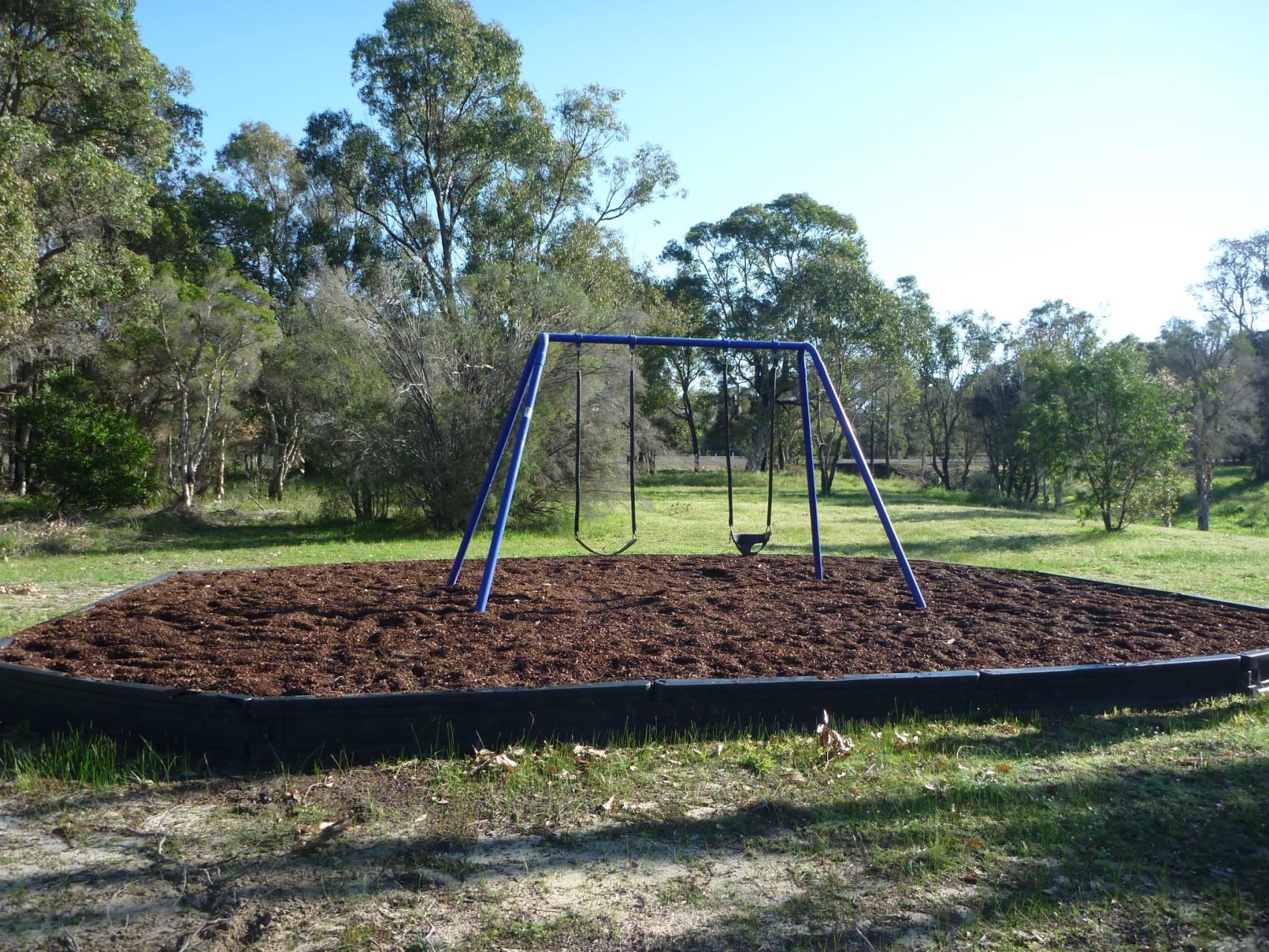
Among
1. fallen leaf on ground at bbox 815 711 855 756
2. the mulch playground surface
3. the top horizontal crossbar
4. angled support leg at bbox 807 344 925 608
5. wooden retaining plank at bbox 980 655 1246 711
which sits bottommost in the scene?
fallen leaf on ground at bbox 815 711 855 756

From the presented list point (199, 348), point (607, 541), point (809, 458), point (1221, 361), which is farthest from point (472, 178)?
point (1221, 361)

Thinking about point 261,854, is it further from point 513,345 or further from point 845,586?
point 513,345

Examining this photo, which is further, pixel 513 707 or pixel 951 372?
pixel 951 372

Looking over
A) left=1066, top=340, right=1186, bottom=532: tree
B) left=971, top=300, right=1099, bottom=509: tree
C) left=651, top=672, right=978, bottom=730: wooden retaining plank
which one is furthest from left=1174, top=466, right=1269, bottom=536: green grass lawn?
left=651, top=672, right=978, bottom=730: wooden retaining plank

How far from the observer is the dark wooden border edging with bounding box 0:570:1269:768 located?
3.97m

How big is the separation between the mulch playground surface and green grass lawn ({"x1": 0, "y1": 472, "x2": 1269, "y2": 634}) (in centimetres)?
201

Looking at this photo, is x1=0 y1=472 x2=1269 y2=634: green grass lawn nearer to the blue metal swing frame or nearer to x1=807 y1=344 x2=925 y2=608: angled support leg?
the blue metal swing frame

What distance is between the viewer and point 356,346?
1650 centimetres

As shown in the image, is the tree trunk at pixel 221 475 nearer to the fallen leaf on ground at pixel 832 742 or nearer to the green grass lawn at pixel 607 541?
the green grass lawn at pixel 607 541

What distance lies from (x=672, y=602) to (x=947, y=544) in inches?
344

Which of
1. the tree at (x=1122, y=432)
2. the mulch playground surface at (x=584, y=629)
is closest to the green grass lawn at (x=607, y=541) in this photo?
the tree at (x=1122, y=432)

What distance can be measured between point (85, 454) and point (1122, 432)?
20.3 meters

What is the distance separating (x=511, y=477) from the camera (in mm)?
6145

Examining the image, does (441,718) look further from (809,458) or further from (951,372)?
(951,372)
